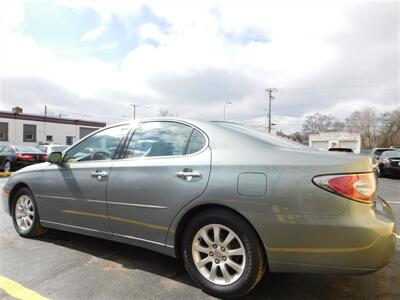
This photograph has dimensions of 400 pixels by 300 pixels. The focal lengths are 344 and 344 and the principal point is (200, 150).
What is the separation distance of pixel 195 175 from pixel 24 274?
1974 millimetres

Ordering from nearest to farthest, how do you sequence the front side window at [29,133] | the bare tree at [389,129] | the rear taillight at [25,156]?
the rear taillight at [25,156], the front side window at [29,133], the bare tree at [389,129]

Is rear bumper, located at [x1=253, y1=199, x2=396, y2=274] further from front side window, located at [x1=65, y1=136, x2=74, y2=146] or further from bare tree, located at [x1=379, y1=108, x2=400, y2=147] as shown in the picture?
bare tree, located at [x1=379, y1=108, x2=400, y2=147]

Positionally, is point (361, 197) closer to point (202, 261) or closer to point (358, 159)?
point (358, 159)

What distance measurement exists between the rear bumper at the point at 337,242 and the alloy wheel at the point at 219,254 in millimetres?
303

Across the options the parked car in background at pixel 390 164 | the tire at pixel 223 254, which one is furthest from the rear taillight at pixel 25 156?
the parked car in background at pixel 390 164

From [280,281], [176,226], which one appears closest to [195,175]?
[176,226]

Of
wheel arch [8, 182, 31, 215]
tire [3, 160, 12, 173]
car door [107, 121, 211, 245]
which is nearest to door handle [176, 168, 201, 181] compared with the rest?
car door [107, 121, 211, 245]

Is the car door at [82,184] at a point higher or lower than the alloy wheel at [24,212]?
higher

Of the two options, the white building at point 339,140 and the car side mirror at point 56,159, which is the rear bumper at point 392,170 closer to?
the car side mirror at point 56,159

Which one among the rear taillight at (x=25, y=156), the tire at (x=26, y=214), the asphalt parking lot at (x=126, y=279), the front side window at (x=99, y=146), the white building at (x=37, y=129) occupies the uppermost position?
the white building at (x=37, y=129)

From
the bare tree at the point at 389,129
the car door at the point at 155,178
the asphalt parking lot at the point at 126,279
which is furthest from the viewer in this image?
the bare tree at the point at 389,129

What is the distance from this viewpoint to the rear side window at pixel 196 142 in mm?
3177

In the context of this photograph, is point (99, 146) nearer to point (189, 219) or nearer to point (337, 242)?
point (189, 219)

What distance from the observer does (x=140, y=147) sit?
3.60 meters
